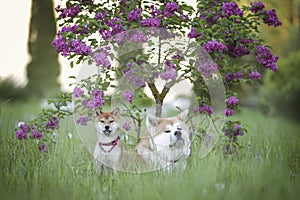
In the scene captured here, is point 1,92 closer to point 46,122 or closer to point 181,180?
point 46,122

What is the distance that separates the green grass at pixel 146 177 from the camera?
2.52m

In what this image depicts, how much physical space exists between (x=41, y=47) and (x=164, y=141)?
3801 mm

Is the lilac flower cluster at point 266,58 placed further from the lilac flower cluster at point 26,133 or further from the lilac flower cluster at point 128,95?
the lilac flower cluster at point 26,133

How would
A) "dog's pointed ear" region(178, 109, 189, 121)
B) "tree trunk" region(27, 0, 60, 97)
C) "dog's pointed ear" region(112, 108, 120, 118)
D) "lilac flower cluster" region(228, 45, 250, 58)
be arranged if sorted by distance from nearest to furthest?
"dog's pointed ear" region(112, 108, 120, 118)
"dog's pointed ear" region(178, 109, 189, 121)
"lilac flower cluster" region(228, 45, 250, 58)
"tree trunk" region(27, 0, 60, 97)

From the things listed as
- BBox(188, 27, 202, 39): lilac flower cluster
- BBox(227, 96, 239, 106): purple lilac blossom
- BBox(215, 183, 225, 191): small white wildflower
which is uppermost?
BBox(188, 27, 202, 39): lilac flower cluster

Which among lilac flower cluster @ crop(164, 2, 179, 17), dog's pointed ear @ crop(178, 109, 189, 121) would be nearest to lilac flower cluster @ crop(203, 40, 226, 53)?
lilac flower cluster @ crop(164, 2, 179, 17)

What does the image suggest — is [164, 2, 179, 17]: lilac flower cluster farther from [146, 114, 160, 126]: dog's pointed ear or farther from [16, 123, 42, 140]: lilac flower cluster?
[16, 123, 42, 140]: lilac flower cluster

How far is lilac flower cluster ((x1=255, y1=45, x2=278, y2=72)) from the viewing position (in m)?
3.16

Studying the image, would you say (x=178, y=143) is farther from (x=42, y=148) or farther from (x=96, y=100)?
(x=42, y=148)

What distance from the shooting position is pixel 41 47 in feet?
19.9

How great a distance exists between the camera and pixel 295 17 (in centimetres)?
471

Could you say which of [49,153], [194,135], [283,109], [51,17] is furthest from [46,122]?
[51,17]

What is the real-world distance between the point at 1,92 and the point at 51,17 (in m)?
1.36

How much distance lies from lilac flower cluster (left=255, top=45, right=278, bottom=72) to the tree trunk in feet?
11.3
